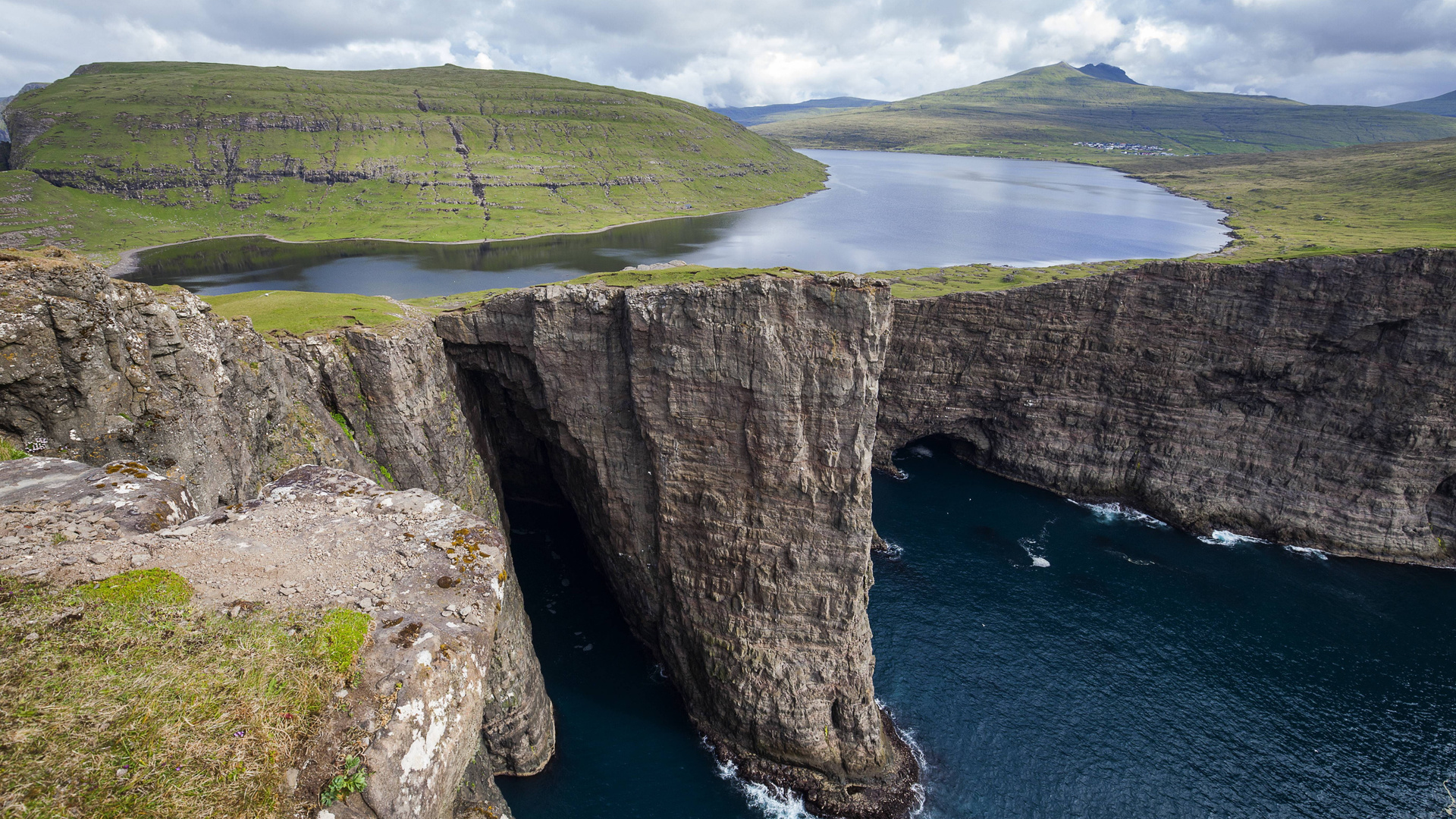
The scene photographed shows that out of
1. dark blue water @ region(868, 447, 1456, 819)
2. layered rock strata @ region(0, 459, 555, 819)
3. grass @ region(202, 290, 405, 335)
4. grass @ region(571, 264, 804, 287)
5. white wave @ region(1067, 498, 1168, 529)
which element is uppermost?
grass @ region(571, 264, 804, 287)

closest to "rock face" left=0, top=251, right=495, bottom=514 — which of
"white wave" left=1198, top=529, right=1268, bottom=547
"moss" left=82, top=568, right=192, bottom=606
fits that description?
"moss" left=82, top=568, right=192, bottom=606

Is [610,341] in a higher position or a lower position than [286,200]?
lower

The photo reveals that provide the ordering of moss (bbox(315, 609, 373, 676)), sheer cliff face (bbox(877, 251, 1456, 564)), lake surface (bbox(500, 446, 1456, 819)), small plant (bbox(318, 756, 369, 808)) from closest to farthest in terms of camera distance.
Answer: small plant (bbox(318, 756, 369, 808))
moss (bbox(315, 609, 373, 676))
lake surface (bbox(500, 446, 1456, 819))
sheer cliff face (bbox(877, 251, 1456, 564))

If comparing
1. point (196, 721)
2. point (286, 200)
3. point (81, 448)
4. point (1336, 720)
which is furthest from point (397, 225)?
point (1336, 720)

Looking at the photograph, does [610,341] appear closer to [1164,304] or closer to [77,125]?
[1164,304]

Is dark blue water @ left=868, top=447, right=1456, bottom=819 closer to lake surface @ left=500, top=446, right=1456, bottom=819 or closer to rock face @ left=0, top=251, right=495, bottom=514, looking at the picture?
lake surface @ left=500, top=446, right=1456, bottom=819

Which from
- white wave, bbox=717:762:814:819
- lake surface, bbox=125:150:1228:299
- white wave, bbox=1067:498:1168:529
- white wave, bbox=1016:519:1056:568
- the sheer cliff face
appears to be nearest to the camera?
white wave, bbox=717:762:814:819
